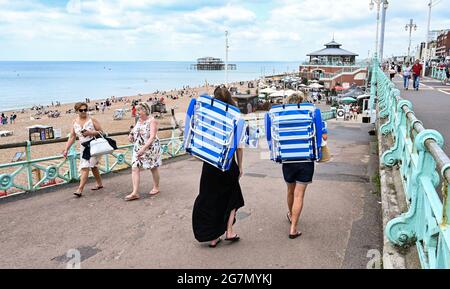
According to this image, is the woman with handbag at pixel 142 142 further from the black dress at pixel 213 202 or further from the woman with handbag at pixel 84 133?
the black dress at pixel 213 202

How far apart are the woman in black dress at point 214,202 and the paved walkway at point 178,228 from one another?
0.19m

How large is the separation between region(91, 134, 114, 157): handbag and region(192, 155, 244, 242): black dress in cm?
262

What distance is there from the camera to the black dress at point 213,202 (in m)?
4.06

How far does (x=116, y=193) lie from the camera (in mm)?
6293

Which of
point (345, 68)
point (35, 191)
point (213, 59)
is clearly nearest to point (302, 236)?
point (35, 191)

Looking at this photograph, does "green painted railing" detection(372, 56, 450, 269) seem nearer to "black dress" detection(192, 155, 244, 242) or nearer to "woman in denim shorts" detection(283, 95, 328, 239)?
"woman in denim shorts" detection(283, 95, 328, 239)

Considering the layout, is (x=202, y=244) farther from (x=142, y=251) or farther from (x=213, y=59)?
(x=213, y=59)

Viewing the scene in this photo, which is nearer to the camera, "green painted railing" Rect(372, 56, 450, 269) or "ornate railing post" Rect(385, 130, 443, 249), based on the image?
"green painted railing" Rect(372, 56, 450, 269)

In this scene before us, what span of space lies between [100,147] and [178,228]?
2.20 m

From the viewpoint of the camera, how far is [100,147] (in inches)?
241

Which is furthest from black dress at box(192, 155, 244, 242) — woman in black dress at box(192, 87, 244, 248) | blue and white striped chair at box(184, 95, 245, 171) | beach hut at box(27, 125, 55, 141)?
beach hut at box(27, 125, 55, 141)

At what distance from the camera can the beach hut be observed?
2704cm

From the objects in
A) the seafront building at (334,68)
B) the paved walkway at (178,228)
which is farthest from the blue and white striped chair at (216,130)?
the seafront building at (334,68)
